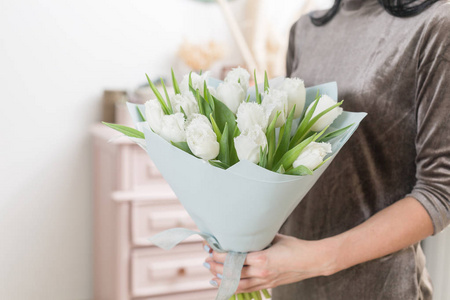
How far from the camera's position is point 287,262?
74 cm

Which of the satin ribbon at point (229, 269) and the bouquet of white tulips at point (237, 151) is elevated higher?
the bouquet of white tulips at point (237, 151)

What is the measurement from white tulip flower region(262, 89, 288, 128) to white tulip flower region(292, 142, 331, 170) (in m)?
0.07

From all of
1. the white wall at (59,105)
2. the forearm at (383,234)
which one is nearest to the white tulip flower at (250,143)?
the forearm at (383,234)

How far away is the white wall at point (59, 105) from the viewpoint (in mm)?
1895

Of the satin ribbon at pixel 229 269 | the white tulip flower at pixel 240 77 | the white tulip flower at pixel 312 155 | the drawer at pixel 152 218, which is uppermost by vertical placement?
the white tulip flower at pixel 240 77

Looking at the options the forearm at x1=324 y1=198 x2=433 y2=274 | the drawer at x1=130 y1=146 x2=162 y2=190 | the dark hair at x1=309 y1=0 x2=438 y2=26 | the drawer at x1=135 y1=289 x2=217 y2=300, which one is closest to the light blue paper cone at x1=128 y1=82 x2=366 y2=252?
the forearm at x1=324 y1=198 x2=433 y2=274

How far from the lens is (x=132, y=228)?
1.64 meters

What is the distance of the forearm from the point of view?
758 millimetres

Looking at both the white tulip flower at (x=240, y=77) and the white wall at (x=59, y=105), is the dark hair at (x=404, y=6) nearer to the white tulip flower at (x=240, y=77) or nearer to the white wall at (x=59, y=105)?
the white tulip flower at (x=240, y=77)

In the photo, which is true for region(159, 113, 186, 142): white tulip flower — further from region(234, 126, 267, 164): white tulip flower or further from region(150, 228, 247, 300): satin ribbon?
region(150, 228, 247, 300): satin ribbon

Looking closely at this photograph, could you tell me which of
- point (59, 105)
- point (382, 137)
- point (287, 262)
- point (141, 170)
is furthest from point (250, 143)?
point (59, 105)

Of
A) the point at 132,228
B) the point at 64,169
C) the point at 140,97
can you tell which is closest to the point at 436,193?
the point at 132,228

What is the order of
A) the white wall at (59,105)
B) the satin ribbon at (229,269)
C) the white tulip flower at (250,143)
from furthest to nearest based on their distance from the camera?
the white wall at (59,105) → the satin ribbon at (229,269) → the white tulip flower at (250,143)

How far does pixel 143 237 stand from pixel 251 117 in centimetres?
114
